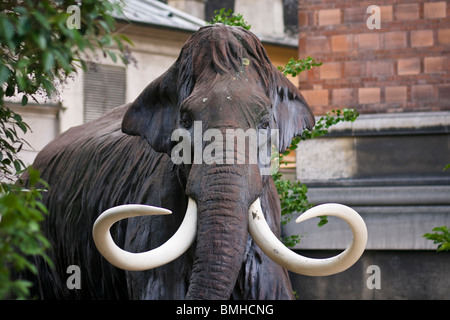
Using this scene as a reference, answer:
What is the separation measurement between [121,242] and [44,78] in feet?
6.72

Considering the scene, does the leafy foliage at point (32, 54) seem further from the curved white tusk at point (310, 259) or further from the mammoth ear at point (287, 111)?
the mammoth ear at point (287, 111)

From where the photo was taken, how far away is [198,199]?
5.48 metres

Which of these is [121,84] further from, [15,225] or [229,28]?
[15,225]

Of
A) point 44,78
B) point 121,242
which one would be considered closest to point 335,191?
point 121,242

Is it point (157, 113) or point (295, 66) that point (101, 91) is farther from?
point (157, 113)

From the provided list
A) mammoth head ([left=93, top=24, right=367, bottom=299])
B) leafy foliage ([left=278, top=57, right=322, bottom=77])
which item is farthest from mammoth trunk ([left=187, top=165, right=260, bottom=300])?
leafy foliage ([left=278, top=57, right=322, bottom=77])

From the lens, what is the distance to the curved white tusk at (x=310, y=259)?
5.40 metres

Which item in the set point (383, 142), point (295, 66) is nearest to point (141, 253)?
point (295, 66)

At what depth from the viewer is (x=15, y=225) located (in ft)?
11.9

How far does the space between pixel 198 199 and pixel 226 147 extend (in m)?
0.31

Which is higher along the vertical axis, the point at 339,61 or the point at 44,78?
the point at 339,61

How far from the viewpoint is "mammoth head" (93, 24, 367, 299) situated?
532cm

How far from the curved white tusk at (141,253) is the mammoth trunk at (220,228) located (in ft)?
0.39
